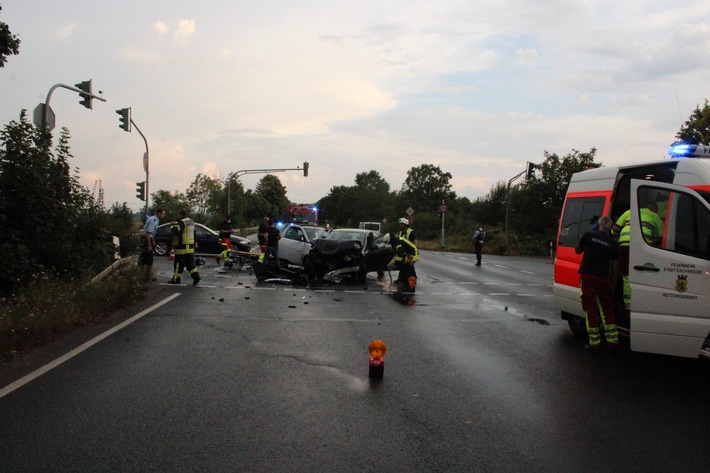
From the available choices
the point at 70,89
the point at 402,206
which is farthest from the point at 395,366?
the point at 402,206

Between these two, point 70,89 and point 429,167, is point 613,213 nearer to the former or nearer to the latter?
point 70,89

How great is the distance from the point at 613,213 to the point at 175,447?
6878mm

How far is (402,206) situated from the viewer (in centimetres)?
11669

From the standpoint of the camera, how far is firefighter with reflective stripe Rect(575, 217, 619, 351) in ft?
24.6

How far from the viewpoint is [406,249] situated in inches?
593

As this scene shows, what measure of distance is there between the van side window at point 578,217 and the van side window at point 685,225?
1557 mm

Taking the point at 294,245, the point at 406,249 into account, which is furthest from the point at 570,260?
the point at 294,245

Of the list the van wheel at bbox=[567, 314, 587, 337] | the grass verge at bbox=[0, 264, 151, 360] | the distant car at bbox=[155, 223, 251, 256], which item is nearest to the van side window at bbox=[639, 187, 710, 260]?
the van wheel at bbox=[567, 314, 587, 337]

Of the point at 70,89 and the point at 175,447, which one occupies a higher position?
the point at 70,89

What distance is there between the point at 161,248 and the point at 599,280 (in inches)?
832

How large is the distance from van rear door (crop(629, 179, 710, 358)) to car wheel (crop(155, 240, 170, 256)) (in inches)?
853

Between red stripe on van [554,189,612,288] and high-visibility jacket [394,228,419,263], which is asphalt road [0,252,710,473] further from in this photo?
high-visibility jacket [394,228,419,263]

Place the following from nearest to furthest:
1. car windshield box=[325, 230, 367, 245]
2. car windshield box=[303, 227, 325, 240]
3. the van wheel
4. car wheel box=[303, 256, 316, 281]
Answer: the van wheel → car wheel box=[303, 256, 316, 281] → car windshield box=[325, 230, 367, 245] → car windshield box=[303, 227, 325, 240]

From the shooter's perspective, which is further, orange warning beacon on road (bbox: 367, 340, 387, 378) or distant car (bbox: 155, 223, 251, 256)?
distant car (bbox: 155, 223, 251, 256)
